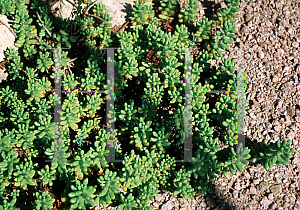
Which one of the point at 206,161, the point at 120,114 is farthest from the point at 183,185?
the point at 120,114

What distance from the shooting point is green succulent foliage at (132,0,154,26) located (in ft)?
11.2

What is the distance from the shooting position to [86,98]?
3.05 metres

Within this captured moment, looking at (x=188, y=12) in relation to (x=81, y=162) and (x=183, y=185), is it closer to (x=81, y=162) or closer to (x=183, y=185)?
(x=183, y=185)

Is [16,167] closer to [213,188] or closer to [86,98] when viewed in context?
[86,98]

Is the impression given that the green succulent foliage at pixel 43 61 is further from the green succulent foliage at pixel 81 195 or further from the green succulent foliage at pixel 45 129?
the green succulent foliage at pixel 81 195

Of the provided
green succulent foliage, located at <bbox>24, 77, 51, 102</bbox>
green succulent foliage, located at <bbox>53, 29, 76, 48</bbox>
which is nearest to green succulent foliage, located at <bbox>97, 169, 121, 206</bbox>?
green succulent foliage, located at <bbox>24, 77, 51, 102</bbox>

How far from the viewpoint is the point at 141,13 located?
3438 millimetres

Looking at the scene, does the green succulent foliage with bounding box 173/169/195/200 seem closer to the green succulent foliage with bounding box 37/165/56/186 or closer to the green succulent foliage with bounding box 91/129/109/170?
the green succulent foliage with bounding box 91/129/109/170

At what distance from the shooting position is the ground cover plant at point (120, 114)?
2609mm

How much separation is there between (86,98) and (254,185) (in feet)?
6.65

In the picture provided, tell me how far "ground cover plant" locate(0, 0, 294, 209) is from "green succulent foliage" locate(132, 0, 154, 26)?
0.04 feet

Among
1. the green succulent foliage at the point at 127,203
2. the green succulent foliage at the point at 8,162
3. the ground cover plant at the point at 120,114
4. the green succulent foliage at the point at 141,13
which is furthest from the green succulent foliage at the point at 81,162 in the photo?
the green succulent foliage at the point at 141,13

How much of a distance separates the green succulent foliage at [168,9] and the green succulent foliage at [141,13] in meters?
0.16

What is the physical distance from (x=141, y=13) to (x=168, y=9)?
398 millimetres
